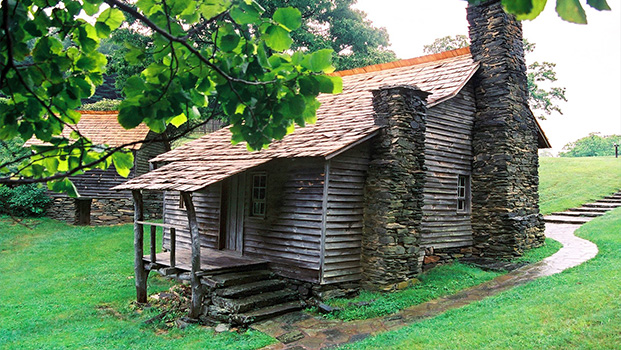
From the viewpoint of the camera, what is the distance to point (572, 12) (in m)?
1.55

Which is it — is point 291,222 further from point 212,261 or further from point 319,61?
point 319,61

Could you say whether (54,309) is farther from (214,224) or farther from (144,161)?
(144,161)

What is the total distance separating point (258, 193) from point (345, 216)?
9.38 feet

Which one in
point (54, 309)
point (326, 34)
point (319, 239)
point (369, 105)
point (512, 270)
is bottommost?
point (54, 309)

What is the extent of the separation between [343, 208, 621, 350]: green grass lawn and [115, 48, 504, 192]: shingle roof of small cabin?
12.9ft

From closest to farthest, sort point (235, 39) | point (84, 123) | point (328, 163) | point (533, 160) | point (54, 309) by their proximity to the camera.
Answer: point (235, 39)
point (328, 163)
point (54, 309)
point (533, 160)
point (84, 123)

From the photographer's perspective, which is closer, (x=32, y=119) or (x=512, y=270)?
(x=32, y=119)

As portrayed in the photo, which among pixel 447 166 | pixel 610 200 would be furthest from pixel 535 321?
pixel 610 200

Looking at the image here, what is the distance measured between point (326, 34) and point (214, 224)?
1765 centimetres

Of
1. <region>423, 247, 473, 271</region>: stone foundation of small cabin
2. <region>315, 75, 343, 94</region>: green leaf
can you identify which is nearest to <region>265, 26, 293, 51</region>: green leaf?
<region>315, 75, 343, 94</region>: green leaf

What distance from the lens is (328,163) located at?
1030 cm

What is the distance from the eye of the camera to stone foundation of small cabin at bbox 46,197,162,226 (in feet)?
78.0

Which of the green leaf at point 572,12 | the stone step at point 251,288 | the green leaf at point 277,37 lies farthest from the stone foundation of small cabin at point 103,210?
the green leaf at point 572,12

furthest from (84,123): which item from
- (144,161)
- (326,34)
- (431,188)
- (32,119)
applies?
(32,119)
